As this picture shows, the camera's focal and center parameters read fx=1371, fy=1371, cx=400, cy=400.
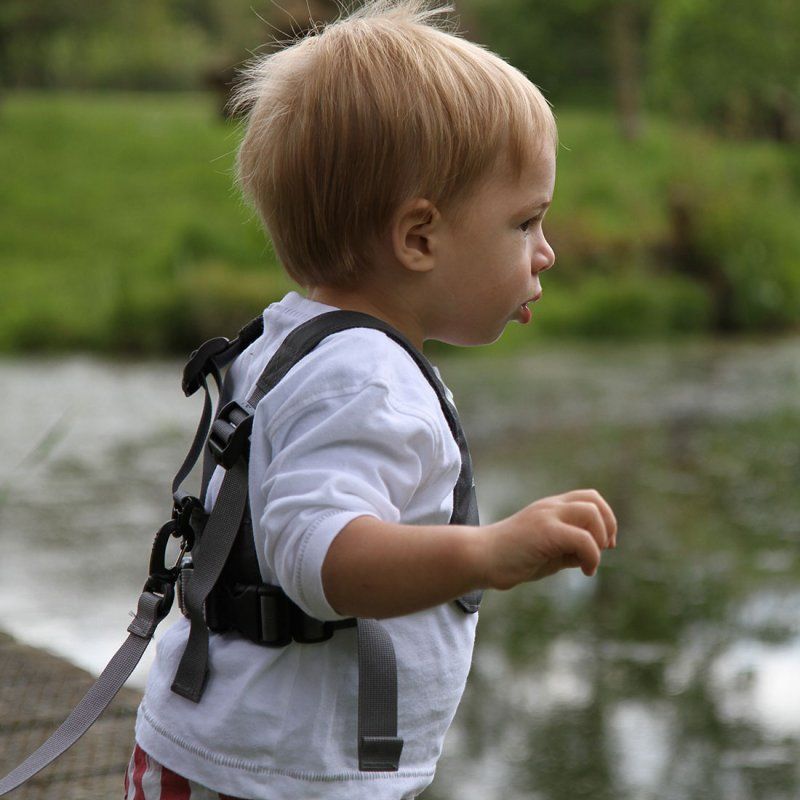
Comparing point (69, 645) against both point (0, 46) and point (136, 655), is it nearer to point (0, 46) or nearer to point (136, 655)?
point (136, 655)

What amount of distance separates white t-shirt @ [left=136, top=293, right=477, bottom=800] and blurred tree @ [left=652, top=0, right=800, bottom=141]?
1442 centimetres

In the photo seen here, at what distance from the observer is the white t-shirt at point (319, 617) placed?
1.09 meters

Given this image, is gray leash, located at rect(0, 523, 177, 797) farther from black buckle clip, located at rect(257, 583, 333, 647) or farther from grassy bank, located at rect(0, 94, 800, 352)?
grassy bank, located at rect(0, 94, 800, 352)

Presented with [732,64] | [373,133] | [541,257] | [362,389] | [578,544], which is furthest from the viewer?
[732,64]

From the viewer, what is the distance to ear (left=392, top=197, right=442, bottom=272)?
125 cm

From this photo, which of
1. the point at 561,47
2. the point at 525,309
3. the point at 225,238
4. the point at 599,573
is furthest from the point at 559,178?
the point at 525,309

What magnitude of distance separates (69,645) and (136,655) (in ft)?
6.33

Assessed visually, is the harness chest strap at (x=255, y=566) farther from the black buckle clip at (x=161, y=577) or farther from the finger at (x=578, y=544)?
the finger at (x=578, y=544)

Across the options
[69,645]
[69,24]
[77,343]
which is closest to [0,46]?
[69,24]

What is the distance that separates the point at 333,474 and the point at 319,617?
13 cm

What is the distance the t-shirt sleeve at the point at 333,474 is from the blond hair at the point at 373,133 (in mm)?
212

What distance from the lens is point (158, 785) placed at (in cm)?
126

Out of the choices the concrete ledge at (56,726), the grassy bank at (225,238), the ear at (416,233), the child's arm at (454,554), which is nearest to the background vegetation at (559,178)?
the grassy bank at (225,238)

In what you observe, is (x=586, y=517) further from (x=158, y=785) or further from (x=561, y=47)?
(x=561, y=47)
